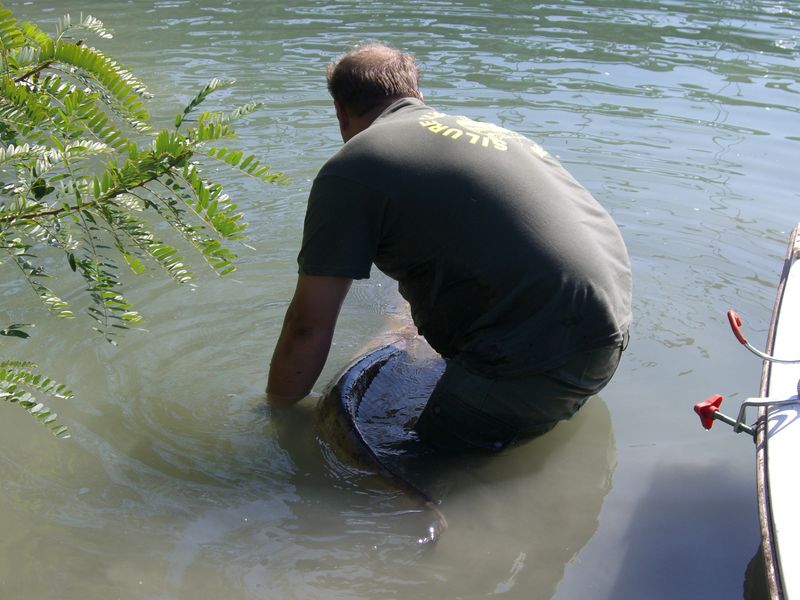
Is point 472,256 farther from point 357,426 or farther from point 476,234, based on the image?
point 357,426

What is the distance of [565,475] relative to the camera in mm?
3557

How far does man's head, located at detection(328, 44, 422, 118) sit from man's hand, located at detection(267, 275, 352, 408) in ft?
2.49

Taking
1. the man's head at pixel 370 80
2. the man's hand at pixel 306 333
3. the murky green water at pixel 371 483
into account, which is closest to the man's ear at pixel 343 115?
the man's head at pixel 370 80

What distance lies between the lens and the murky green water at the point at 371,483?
3018mm

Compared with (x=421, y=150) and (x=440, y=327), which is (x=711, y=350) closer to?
(x=440, y=327)

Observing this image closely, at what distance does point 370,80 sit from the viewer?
3.48m

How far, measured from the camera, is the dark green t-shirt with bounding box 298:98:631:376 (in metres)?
3.14

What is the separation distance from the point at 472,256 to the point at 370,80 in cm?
84

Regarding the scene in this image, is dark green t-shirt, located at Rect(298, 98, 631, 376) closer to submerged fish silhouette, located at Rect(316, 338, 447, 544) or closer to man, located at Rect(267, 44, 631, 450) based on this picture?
man, located at Rect(267, 44, 631, 450)

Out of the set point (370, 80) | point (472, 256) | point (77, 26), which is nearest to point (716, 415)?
point (472, 256)

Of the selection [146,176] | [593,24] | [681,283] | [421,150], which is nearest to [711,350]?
[681,283]

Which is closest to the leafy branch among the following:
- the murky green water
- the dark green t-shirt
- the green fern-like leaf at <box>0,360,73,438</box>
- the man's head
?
the green fern-like leaf at <box>0,360,73,438</box>

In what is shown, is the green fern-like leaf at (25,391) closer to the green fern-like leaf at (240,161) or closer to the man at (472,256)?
the green fern-like leaf at (240,161)

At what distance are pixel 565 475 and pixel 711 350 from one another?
1340 mm
